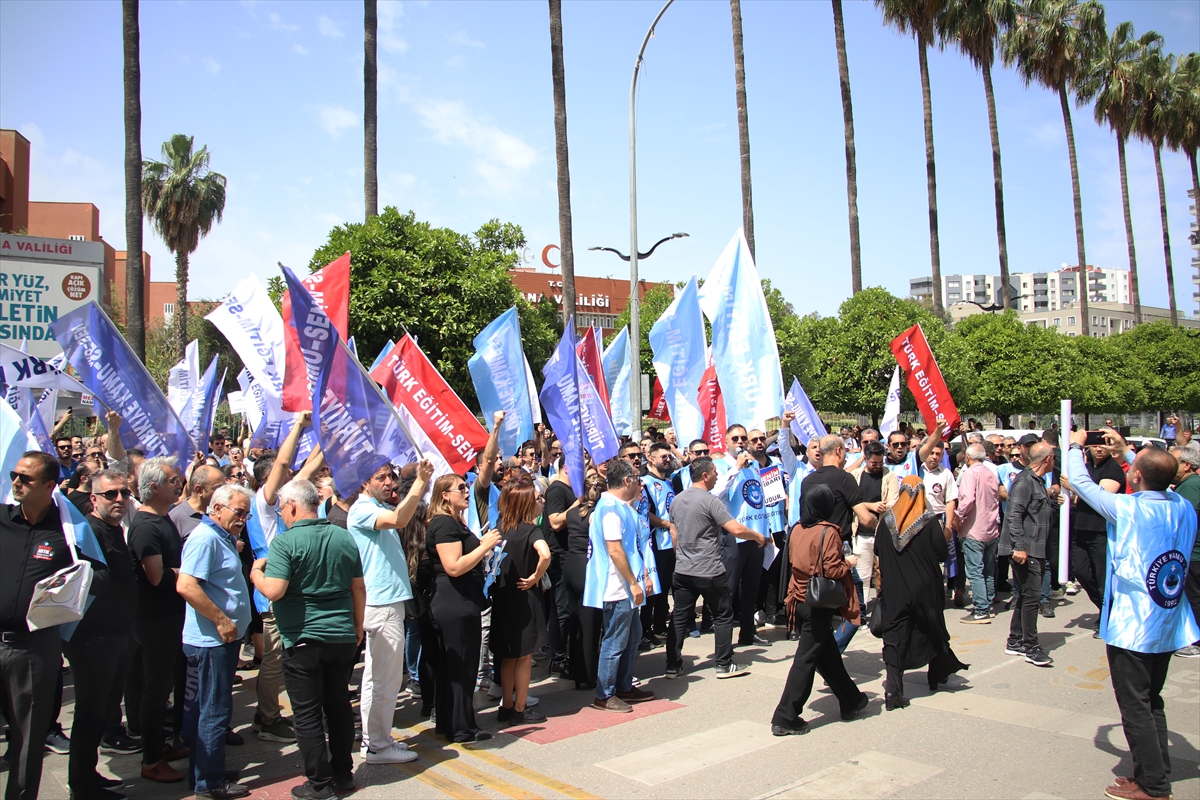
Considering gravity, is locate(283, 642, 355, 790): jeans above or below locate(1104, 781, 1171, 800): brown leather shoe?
above

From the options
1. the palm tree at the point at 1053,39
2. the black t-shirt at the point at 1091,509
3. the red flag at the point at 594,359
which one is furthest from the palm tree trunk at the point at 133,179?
the palm tree at the point at 1053,39

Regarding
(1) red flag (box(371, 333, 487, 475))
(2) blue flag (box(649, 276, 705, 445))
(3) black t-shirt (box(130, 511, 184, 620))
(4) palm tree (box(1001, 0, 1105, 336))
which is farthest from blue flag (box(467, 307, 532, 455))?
(4) palm tree (box(1001, 0, 1105, 336))

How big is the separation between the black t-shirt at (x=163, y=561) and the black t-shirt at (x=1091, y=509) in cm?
747

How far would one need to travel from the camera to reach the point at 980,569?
9.91 metres

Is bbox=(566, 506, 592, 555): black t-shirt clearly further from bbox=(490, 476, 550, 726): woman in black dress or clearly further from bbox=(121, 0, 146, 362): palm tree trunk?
bbox=(121, 0, 146, 362): palm tree trunk

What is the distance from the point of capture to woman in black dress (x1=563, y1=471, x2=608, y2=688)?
7.46 meters

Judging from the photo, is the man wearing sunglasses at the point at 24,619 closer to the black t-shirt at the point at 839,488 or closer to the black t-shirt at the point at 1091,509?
the black t-shirt at the point at 839,488

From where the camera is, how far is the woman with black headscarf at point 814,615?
612cm

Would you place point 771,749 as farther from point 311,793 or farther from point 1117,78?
point 1117,78

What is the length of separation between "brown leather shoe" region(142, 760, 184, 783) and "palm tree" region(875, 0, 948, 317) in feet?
106

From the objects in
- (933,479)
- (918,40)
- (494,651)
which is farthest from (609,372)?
(918,40)

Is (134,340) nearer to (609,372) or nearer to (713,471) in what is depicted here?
(609,372)

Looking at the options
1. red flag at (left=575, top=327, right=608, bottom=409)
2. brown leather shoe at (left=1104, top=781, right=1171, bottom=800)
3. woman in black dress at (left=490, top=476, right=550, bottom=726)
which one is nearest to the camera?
brown leather shoe at (left=1104, top=781, right=1171, bottom=800)

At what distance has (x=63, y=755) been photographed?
617 cm
